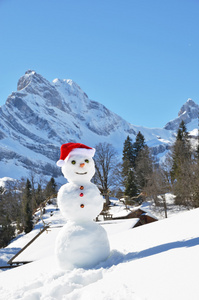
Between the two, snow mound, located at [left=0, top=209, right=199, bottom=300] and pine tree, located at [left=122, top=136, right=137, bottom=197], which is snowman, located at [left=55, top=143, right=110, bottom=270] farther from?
pine tree, located at [left=122, top=136, right=137, bottom=197]

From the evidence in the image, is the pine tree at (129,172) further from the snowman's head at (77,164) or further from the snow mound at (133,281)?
the snow mound at (133,281)

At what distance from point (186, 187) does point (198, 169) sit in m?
2.23

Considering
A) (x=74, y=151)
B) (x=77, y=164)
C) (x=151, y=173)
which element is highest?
(x=74, y=151)

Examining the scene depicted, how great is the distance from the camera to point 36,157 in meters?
150

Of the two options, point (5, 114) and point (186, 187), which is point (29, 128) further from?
point (186, 187)

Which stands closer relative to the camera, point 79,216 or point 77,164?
point 79,216

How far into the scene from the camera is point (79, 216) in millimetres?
3891

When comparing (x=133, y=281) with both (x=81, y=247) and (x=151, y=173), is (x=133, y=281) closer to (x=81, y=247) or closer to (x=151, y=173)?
(x=81, y=247)

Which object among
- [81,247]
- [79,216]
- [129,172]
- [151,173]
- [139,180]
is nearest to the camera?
[81,247]

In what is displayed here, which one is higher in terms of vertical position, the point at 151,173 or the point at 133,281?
the point at 151,173

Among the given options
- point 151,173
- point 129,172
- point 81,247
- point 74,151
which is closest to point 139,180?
point 151,173

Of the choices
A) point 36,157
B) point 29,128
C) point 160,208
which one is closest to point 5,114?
point 29,128

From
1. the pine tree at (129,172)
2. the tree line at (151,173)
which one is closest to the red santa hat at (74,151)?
the tree line at (151,173)

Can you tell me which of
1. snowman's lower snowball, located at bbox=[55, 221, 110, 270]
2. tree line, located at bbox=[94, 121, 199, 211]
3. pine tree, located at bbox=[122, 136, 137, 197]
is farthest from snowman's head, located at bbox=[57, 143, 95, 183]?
pine tree, located at bbox=[122, 136, 137, 197]
